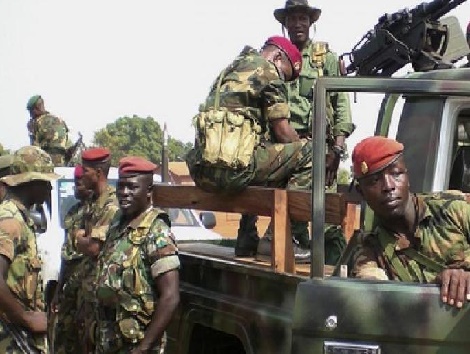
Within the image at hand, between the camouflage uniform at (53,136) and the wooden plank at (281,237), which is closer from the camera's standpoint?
the wooden plank at (281,237)

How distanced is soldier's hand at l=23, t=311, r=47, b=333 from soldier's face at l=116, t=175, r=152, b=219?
0.70 m

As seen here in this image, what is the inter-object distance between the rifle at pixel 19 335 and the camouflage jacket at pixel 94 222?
0.67 meters

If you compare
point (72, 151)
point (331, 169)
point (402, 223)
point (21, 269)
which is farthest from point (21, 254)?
point (72, 151)

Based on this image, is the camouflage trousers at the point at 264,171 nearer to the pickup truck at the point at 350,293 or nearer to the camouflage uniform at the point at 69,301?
the pickup truck at the point at 350,293

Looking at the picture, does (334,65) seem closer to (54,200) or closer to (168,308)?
(168,308)

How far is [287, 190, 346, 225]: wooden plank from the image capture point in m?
3.33

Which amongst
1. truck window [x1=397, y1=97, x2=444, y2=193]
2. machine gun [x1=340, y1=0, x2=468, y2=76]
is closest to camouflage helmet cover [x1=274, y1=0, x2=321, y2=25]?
machine gun [x1=340, y1=0, x2=468, y2=76]

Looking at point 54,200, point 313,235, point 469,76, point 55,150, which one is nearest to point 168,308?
point 313,235

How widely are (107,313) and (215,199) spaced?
73 centimetres

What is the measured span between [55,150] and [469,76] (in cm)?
814

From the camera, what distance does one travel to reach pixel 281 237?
3551 millimetres

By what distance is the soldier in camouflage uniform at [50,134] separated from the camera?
1112 centimetres

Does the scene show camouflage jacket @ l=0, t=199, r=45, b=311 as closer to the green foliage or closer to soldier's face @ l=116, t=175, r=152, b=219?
soldier's face @ l=116, t=175, r=152, b=219

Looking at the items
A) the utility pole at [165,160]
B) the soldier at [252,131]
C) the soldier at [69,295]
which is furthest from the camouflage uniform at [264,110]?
the utility pole at [165,160]
